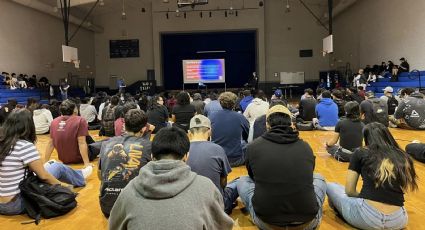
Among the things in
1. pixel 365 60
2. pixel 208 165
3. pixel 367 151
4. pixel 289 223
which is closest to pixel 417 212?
pixel 367 151

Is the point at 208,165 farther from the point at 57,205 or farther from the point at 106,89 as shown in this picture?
the point at 106,89

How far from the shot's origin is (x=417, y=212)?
3643 millimetres

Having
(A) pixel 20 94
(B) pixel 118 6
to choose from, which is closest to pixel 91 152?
(A) pixel 20 94

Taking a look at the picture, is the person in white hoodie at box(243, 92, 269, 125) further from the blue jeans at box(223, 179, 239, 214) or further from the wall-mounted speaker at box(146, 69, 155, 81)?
the wall-mounted speaker at box(146, 69, 155, 81)

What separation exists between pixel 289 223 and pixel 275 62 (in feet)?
70.3

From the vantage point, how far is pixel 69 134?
5.41 metres

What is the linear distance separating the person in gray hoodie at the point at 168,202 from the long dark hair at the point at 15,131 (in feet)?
7.11

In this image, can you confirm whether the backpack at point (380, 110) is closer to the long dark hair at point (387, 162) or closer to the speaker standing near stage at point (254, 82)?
the long dark hair at point (387, 162)

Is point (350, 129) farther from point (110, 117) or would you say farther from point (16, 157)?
point (110, 117)

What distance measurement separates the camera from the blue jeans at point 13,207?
3.62m

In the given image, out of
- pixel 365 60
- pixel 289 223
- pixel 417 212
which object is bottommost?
pixel 417 212

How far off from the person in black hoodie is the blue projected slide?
20.4m

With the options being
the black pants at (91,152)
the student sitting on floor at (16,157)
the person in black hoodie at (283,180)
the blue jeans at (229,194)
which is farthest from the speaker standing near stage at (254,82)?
the person in black hoodie at (283,180)

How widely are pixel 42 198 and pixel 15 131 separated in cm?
70
